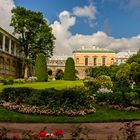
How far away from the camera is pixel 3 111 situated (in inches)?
684

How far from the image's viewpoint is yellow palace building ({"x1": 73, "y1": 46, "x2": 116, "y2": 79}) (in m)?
103

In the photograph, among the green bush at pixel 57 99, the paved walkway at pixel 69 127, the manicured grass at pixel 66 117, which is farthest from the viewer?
the green bush at pixel 57 99

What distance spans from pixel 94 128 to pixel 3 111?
5.08 metres

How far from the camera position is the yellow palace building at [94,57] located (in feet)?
338

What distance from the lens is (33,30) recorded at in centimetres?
6200

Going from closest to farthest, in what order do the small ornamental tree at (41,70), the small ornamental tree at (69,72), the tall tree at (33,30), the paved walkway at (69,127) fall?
the paved walkway at (69,127), the small ornamental tree at (41,70), the small ornamental tree at (69,72), the tall tree at (33,30)

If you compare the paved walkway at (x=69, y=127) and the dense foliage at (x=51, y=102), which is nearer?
the paved walkway at (x=69, y=127)

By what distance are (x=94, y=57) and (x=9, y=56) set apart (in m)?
40.0

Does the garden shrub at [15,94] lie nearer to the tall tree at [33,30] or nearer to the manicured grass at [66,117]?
the manicured grass at [66,117]

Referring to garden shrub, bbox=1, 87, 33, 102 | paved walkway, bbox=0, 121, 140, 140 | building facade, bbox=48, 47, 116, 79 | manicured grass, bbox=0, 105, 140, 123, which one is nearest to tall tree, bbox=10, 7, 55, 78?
building facade, bbox=48, 47, 116, 79

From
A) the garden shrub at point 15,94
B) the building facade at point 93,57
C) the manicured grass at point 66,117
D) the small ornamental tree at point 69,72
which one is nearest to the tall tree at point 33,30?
the small ornamental tree at point 69,72

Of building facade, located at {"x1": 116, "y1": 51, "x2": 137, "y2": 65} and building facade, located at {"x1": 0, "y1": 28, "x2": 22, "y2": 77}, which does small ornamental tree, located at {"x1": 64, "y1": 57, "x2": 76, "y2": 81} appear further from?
building facade, located at {"x1": 116, "y1": 51, "x2": 137, "y2": 65}

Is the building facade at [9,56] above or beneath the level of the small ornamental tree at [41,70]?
above

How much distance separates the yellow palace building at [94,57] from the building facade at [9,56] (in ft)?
95.3
